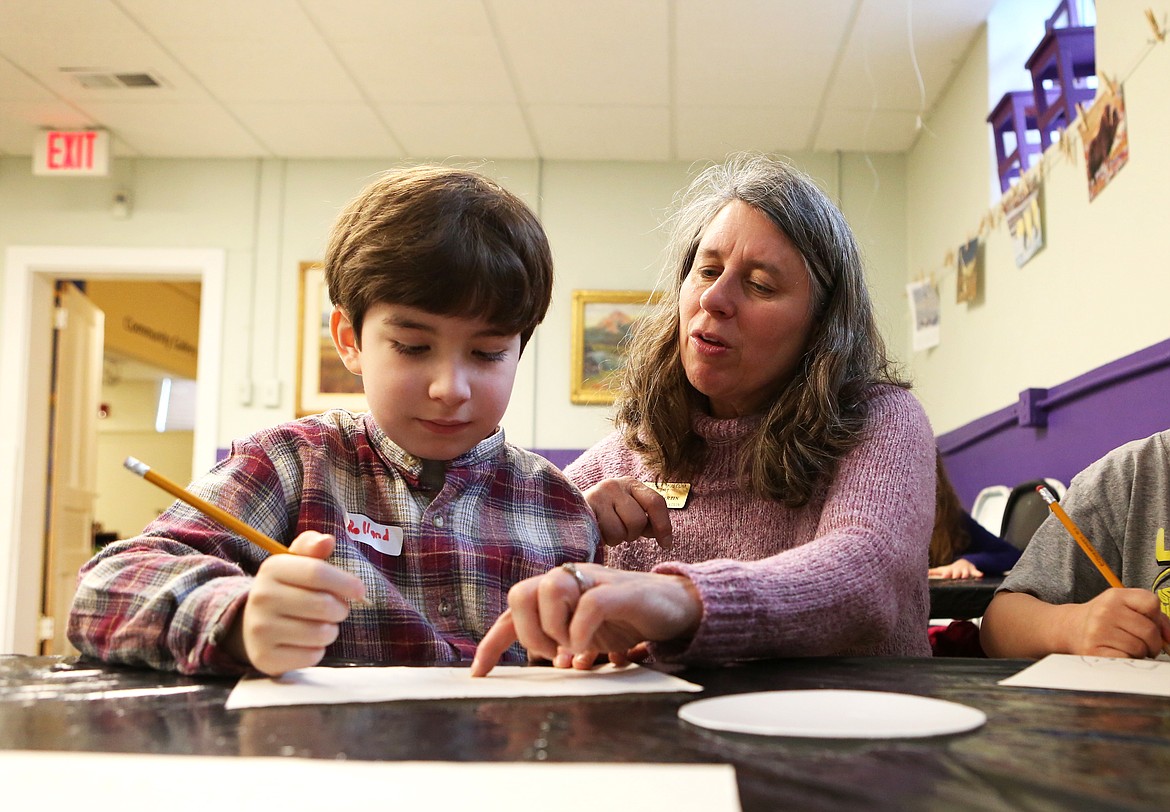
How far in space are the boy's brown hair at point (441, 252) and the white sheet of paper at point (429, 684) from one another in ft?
1.35

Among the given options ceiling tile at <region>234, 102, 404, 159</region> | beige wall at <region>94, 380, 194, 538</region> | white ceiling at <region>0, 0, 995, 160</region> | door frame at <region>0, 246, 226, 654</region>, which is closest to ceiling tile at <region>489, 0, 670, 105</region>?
white ceiling at <region>0, 0, 995, 160</region>

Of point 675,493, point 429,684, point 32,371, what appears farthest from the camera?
point 32,371

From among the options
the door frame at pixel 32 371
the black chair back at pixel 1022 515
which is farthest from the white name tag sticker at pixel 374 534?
the door frame at pixel 32 371

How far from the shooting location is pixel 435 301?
1.05 m

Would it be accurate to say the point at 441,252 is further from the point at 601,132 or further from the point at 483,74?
the point at 601,132

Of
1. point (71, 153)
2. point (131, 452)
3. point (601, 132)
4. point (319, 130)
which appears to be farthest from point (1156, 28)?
point (131, 452)

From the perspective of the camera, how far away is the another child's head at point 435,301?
1047 mm

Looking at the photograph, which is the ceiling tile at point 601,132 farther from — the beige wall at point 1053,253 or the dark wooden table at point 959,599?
the dark wooden table at point 959,599

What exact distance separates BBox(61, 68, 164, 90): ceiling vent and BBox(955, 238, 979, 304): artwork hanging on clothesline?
10.3 ft

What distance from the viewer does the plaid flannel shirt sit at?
840 millimetres

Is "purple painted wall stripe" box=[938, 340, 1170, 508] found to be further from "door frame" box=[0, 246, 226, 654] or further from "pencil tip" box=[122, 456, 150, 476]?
"door frame" box=[0, 246, 226, 654]

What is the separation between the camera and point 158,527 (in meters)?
0.92

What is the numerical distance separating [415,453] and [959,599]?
124cm

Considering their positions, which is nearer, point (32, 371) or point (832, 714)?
point (832, 714)
